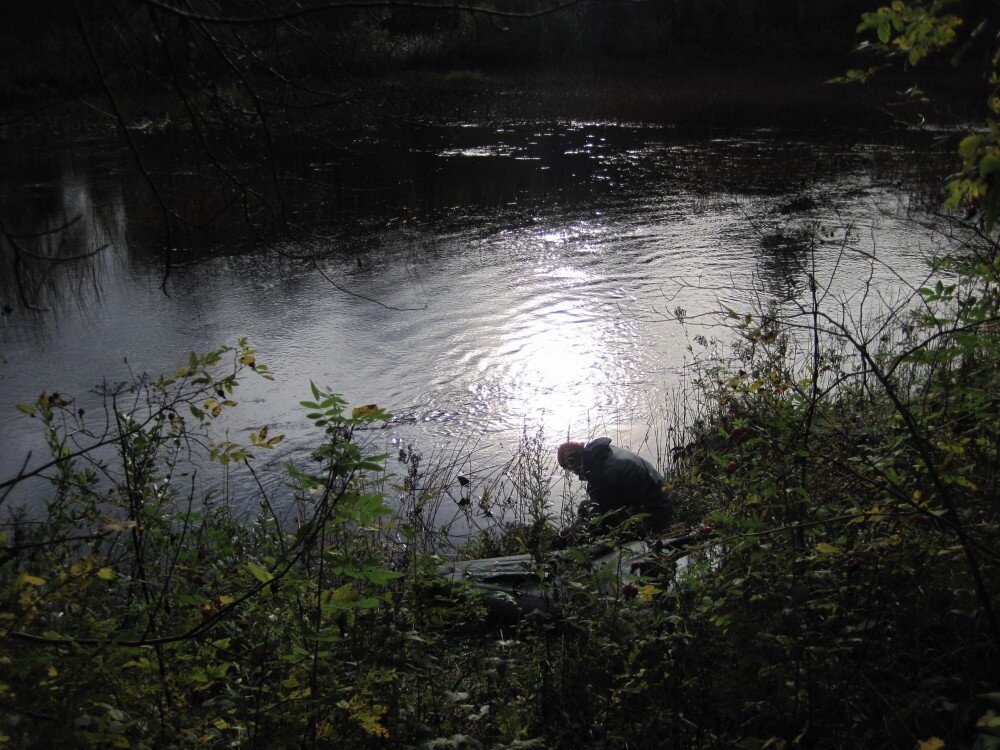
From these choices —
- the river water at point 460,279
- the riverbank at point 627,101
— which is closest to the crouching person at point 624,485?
the river water at point 460,279

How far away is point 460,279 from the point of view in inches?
400

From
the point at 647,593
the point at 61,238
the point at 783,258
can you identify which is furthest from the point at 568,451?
the point at 61,238

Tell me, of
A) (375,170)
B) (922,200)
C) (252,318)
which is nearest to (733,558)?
(252,318)

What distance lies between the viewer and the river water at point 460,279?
6.91m

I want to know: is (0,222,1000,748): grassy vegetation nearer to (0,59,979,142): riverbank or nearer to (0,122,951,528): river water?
(0,122,951,528): river water

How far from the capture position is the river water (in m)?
6.91

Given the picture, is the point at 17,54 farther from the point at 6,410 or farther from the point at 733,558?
the point at 733,558

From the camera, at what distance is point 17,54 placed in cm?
2383

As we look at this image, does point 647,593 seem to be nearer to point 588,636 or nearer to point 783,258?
point 588,636

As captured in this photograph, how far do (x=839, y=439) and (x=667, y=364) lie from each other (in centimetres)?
457

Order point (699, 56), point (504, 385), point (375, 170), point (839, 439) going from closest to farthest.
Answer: point (839, 439) < point (504, 385) < point (375, 170) < point (699, 56)

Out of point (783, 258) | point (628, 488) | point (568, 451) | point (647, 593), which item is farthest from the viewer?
point (783, 258)

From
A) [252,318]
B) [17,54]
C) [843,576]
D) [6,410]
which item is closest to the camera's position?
[843,576]

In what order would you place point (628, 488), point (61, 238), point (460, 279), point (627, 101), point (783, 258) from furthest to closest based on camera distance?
1. point (627, 101)
2. point (783, 258)
3. point (460, 279)
4. point (61, 238)
5. point (628, 488)
